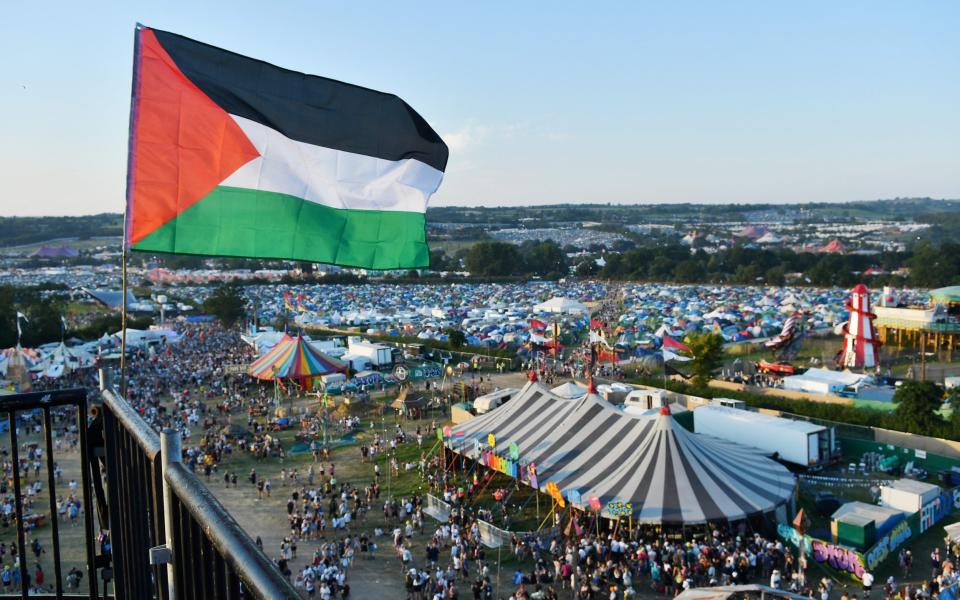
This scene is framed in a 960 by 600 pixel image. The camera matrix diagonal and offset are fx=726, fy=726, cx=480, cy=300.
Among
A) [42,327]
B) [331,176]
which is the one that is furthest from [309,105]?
[42,327]

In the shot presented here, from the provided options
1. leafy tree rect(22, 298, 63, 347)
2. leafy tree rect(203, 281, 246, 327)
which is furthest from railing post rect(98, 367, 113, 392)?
leafy tree rect(203, 281, 246, 327)

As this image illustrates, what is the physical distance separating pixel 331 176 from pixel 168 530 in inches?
155

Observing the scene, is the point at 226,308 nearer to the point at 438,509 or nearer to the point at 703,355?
the point at 703,355

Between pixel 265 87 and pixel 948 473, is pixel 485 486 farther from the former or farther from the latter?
pixel 265 87

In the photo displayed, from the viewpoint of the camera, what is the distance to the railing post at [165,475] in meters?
1.63

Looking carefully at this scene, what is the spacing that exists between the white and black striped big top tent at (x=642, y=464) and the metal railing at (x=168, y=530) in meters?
10.1

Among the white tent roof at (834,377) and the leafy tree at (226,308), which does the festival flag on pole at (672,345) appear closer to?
the white tent roof at (834,377)

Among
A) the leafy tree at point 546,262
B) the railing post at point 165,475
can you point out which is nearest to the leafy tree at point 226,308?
the railing post at point 165,475

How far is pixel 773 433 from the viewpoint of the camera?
16141 millimetres

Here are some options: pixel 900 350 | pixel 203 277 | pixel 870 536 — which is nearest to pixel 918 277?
pixel 900 350

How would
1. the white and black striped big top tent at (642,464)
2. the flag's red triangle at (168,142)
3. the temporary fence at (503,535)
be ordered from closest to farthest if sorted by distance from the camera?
the flag's red triangle at (168,142) < the white and black striped big top tent at (642,464) < the temporary fence at (503,535)

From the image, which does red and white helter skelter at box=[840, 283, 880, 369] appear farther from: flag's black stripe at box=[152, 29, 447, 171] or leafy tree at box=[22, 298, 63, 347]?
leafy tree at box=[22, 298, 63, 347]

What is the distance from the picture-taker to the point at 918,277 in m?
58.0

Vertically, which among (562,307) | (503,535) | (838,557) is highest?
(562,307)
